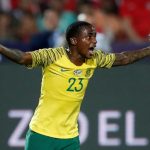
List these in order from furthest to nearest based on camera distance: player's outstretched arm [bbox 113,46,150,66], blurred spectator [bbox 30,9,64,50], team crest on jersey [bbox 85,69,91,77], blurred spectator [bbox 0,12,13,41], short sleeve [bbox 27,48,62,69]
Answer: blurred spectator [bbox 0,12,13,41], blurred spectator [bbox 30,9,64,50], player's outstretched arm [bbox 113,46,150,66], team crest on jersey [bbox 85,69,91,77], short sleeve [bbox 27,48,62,69]

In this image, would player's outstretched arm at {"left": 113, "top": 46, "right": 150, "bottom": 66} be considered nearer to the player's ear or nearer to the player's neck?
the player's neck

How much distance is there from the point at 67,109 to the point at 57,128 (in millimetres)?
188

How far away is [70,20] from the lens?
1295 centimetres

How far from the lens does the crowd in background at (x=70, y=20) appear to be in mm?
12094

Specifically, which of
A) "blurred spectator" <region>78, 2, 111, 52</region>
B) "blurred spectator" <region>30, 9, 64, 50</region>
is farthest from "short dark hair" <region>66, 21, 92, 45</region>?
"blurred spectator" <region>30, 9, 64, 50</region>

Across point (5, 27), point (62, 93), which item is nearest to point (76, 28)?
point (62, 93)

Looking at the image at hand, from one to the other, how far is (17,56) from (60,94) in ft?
1.90

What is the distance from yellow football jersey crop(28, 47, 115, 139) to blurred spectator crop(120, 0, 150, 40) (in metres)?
5.37

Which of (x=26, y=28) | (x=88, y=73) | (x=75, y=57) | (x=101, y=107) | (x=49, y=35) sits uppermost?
(x=75, y=57)

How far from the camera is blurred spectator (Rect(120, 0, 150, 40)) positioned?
12898 mm

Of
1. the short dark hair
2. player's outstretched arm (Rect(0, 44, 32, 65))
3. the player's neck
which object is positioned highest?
the short dark hair

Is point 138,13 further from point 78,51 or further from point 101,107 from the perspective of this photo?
point 78,51

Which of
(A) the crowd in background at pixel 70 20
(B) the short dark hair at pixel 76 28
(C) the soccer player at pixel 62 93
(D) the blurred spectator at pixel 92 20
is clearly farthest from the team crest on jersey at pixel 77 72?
(A) the crowd in background at pixel 70 20

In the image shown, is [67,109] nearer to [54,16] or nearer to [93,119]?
[93,119]
